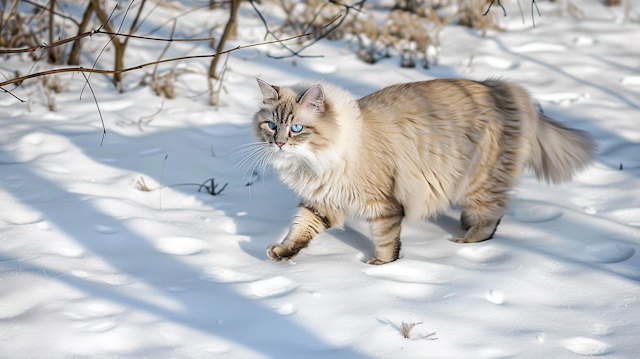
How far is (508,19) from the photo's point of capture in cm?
612

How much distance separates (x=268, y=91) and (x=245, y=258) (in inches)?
34.8

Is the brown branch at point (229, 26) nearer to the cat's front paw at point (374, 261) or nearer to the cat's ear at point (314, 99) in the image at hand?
the cat's ear at point (314, 99)

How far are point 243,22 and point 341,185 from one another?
3.98 meters

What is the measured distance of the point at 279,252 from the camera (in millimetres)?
2527

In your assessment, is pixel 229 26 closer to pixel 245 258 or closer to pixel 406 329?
pixel 245 258

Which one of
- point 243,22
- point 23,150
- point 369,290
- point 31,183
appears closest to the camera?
point 369,290

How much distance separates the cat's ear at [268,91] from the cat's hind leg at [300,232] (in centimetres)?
61

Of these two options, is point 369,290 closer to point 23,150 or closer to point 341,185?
point 341,185

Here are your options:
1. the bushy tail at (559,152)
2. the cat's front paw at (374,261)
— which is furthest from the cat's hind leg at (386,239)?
the bushy tail at (559,152)

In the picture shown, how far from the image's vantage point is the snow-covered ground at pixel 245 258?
1.95 meters

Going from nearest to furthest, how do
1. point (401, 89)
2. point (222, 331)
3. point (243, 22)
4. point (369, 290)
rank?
point (222, 331), point (369, 290), point (401, 89), point (243, 22)

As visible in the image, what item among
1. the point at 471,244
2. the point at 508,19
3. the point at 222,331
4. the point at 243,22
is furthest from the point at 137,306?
the point at 508,19

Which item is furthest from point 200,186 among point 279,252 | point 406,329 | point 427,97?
point 406,329

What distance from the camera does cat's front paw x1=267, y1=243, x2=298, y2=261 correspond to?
2.53m
